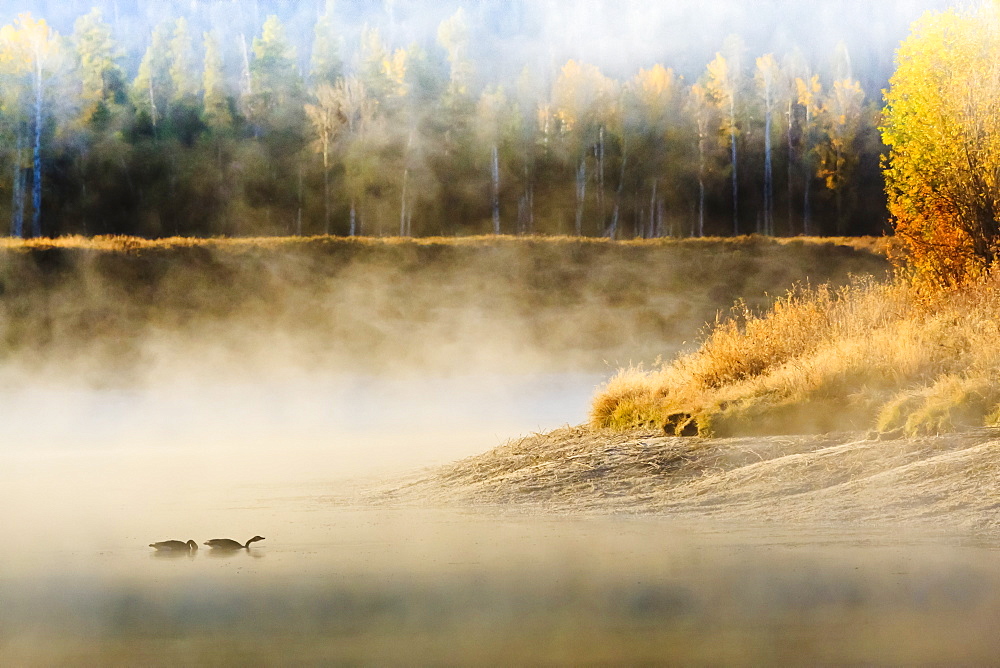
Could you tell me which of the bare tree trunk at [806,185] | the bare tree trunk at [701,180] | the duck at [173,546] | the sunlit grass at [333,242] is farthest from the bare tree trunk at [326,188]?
the duck at [173,546]

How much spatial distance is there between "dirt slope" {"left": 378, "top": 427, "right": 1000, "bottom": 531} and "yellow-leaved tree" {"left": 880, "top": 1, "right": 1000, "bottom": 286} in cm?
692

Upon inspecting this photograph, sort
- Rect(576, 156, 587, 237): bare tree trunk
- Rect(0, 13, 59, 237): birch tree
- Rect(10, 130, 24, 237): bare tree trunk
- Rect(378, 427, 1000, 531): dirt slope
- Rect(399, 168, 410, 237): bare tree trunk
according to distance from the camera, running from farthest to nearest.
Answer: Rect(576, 156, 587, 237): bare tree trunk
Rect(399, 168, 410, 237): bare tree trunk
Rect(10, 130, 24, 237): bare tree trunk
Rect(0, 13, 59, 237): birch tree
Rect(378, 427, 1000, 531): dirt slope

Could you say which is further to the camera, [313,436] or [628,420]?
[313,436]

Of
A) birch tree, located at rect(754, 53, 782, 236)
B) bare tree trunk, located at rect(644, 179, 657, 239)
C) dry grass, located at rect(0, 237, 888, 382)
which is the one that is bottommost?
dry grass, located at rect(0, 237, 888, 382)

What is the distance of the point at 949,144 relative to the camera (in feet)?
62.6

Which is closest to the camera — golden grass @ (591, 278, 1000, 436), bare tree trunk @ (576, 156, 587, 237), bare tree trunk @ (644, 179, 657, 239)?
golden grass @ (591, 278, 1000, 436)

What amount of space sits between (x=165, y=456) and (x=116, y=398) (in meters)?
10.5

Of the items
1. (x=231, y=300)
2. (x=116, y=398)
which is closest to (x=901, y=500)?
(x=116, y=398)

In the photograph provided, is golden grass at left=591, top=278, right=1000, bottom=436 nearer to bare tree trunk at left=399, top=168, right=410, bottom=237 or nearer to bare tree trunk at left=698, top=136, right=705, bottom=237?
bare tree trunk at left=399, top=168, right=410, bottom=237

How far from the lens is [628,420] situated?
1400 centimetres

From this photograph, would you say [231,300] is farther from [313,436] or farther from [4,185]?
[4,185]

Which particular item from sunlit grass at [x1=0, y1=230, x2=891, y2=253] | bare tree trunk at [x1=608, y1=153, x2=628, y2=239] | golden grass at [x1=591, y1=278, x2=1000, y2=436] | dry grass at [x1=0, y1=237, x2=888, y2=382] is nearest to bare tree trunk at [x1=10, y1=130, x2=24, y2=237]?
sunlit grass at [x1=0, y1=230, x2=891, y2=253]

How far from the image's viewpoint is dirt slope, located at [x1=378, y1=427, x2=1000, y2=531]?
978cm

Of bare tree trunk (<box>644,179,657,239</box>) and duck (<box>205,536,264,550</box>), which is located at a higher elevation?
bare tree trunk (<box>644,179,657,239</box>)
